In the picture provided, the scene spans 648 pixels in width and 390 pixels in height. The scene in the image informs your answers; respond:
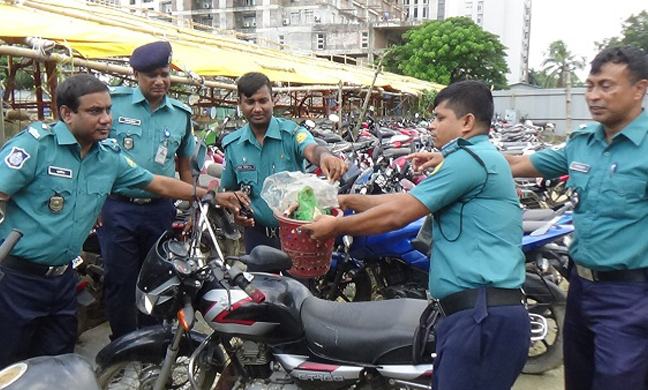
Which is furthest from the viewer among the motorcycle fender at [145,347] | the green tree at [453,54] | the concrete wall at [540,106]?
the green tree at [453,54]

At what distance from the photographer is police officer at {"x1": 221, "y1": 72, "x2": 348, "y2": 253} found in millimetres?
3418

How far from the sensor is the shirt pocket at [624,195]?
229 centimetres

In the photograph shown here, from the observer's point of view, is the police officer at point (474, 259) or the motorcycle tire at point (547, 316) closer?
the police officer at point (474, 259)

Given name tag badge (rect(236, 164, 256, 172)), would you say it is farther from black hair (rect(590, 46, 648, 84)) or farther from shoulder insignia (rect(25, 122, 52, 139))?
black hair (rect(590, 46, 648, 84))

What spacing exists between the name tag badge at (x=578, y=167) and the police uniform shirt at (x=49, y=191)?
7.42 ft

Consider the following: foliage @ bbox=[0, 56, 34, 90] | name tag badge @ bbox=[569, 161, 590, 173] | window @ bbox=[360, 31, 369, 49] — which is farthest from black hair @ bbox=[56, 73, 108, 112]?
window @ bbox=[360, 31, 369, 49]

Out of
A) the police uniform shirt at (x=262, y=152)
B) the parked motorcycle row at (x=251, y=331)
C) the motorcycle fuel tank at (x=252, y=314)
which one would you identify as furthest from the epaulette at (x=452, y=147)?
the police uniform shirt at (x=262, y=152)

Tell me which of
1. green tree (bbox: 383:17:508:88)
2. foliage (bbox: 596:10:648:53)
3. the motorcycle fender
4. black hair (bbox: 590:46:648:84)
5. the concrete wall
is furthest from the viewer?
foliage (bbox: 596:10:648:53)

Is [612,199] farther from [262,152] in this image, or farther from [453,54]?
[453,54]

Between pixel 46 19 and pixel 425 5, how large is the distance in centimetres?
7029

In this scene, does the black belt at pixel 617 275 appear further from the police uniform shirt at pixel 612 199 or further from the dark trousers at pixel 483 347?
the dark trousers at pixel 483 347

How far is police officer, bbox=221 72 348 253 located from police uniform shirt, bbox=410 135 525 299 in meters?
1.48

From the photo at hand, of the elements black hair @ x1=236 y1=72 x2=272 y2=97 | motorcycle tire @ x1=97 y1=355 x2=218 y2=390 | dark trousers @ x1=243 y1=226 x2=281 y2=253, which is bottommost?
motorcycle tire @ x1=97 y1=355 x2=218 y2=390

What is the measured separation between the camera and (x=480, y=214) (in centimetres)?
199
